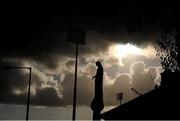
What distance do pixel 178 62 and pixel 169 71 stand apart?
2.94 m

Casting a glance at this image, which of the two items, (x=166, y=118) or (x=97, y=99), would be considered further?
(x=166, y=118)

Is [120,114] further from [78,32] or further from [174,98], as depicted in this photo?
[78,32]

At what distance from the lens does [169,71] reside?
35.4m

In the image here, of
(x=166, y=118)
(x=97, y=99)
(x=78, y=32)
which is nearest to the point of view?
(x=97, y=99)

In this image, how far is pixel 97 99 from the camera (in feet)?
68.2

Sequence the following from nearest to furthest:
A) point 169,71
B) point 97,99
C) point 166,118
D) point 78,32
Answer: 1. point 97,99
2. point 166,118
3. point 78,32
4. point 169,71

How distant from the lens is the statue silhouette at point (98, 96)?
20531mm

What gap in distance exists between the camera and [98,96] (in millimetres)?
20953

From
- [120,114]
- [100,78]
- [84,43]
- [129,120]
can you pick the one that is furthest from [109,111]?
[100,78]

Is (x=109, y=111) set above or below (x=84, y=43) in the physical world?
below

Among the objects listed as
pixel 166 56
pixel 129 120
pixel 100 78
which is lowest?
pixel 129 120

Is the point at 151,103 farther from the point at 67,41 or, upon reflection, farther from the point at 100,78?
the point at 100,78

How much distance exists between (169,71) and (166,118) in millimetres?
7227

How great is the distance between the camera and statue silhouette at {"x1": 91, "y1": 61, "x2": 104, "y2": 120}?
67.4 feet
